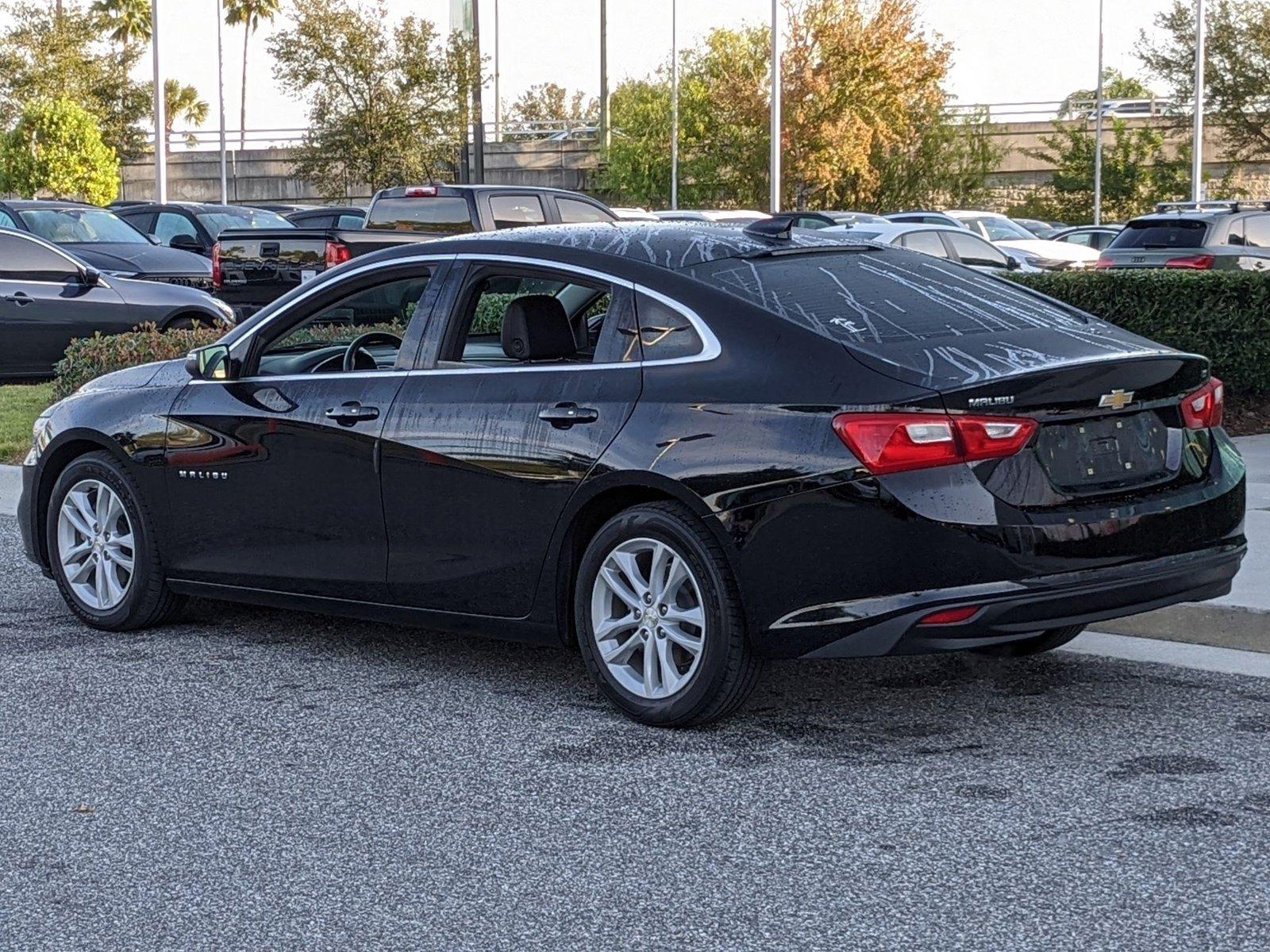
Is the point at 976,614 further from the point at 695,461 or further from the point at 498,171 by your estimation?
the point at 498,171

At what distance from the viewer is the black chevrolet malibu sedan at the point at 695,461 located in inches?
201

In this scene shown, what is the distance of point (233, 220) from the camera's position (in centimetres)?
2506

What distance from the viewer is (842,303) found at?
5.66 meters

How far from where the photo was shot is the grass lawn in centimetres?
1225

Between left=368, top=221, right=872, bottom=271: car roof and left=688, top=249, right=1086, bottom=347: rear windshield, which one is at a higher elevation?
left=368, top=221, right=872, bottom=271: car roof

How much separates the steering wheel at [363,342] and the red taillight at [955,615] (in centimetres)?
242

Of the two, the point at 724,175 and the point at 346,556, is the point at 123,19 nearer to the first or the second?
the point at 724,175

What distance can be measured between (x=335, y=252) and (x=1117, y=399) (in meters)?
14.5

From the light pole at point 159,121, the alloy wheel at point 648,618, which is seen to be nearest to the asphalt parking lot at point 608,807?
the alloy wheel at point 648,618

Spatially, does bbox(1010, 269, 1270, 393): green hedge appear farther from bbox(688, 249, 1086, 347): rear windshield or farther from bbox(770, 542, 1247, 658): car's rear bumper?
bbox(770, 542, 1247, 658): car's rear bumper

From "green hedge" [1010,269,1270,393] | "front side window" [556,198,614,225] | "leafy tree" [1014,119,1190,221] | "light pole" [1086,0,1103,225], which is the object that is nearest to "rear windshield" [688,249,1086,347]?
"green hedge" [1010,269,1270,393]

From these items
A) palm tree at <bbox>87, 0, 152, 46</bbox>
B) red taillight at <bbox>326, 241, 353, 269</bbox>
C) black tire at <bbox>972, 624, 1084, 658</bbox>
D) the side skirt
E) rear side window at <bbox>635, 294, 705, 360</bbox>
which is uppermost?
palm tree at <bbox>87, 0, 152, 46</bbox>

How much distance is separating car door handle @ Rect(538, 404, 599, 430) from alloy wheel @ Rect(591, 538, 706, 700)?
16.4 inches

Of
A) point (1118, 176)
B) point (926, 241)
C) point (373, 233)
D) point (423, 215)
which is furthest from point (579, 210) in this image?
point (1118, 176)
